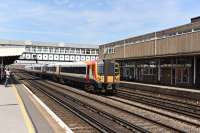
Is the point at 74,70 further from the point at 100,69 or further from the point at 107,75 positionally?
the point at 107,75

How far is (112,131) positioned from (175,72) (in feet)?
91.6

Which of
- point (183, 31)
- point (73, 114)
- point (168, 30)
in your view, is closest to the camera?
point (73, 114)

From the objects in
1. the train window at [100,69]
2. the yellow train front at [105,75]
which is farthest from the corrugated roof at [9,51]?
the train window at [100,69]

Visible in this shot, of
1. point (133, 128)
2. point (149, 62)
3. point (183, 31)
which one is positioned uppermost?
point (183, 31)

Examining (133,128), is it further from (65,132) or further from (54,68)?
(54,68)

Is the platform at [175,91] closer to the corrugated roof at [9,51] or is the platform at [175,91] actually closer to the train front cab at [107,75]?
the train front cab at [107,75]

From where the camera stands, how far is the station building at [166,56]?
3488 centimetres

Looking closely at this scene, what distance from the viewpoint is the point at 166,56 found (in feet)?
124

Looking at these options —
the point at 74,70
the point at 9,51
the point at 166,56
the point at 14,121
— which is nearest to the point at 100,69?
the point at 74,70

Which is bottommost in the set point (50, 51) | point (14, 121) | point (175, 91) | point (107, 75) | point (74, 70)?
point (14, 121)

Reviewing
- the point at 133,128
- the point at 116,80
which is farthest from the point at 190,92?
the point at 133,128

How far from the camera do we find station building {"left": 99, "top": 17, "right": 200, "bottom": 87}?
34.9 m

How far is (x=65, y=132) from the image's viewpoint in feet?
36.8

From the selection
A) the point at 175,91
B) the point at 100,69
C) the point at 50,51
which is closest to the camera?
the point at 100,69
